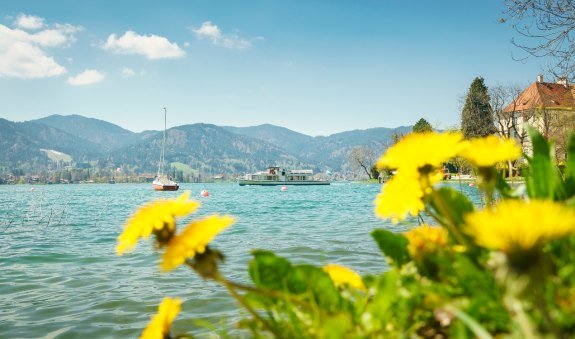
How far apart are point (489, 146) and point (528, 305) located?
0.35 meters

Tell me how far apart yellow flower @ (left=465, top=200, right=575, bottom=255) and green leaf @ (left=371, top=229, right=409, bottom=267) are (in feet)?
2.64

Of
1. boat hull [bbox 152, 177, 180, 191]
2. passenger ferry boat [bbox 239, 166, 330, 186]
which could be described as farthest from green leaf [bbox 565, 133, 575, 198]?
passenger ferry boat [bbox 239, 166, 330, 186]

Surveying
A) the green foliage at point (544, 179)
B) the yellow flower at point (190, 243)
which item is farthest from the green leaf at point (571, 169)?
the yellow flower at point (190, 243)

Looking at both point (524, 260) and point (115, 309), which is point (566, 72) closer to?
point (115, 309)

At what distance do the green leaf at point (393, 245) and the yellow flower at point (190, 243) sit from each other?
64 centimetres

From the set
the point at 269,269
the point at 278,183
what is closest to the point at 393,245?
the point at 269,269

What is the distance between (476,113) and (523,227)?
71963 millimetres

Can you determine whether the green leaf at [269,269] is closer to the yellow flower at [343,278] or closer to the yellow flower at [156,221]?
the yellow flower at [343,278]

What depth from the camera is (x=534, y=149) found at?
1.47 m

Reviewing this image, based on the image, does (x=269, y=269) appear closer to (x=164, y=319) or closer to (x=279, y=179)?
(x=164, y=319)

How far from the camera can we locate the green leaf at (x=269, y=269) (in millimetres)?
1103

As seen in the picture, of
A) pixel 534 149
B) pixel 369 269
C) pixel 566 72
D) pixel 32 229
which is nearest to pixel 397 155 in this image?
pixel 534 149

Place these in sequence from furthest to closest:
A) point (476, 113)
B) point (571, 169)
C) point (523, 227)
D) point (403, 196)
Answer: point (476, 113), point (571, 169), point (403, 196), point (523, 227)

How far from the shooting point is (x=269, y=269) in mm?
1120
